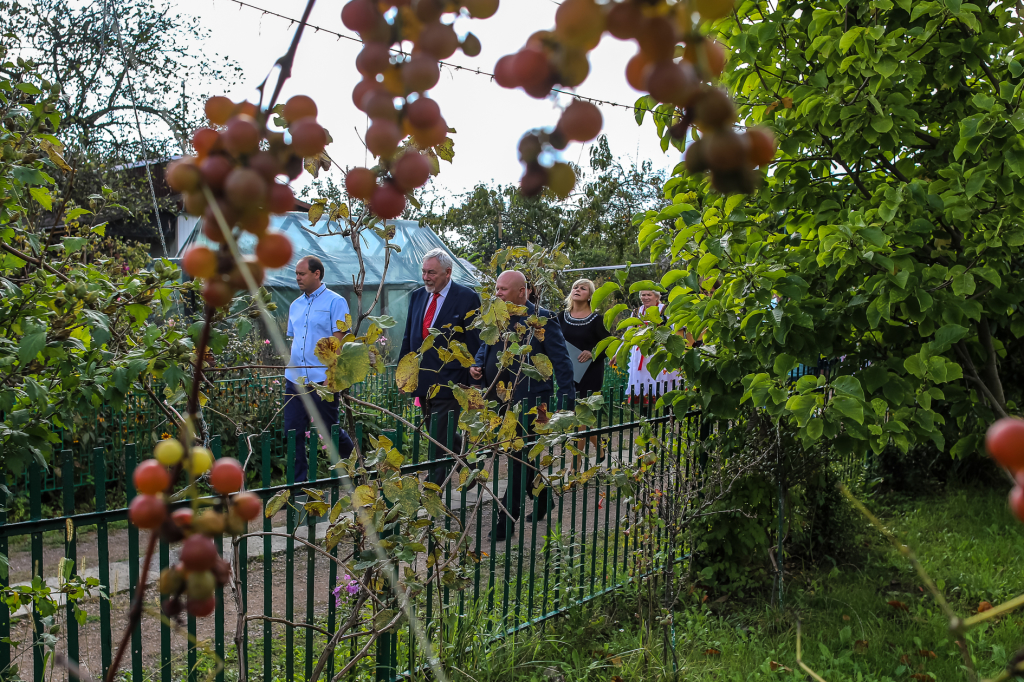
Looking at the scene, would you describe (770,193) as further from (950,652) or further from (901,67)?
(950,652)

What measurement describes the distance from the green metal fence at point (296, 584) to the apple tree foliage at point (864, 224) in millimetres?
796

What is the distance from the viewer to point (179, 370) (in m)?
2.09

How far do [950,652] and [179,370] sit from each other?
10.8 feet

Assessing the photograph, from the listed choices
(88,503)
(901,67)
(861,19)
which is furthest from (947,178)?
(88,503)

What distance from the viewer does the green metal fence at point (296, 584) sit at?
220 centimetres

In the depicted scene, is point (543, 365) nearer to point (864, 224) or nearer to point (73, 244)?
point (864, 224)

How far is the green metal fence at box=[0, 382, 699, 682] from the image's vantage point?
7.20ft

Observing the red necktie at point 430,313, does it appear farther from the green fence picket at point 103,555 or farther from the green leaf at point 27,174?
the green leaf at point 27,174

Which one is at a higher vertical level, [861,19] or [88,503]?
[861,19]

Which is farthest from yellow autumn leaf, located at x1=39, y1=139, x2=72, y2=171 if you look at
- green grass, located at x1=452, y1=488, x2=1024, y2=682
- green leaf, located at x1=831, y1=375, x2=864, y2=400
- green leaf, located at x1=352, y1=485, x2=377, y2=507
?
green leaf, located at x1=831, y1=375, x2=864, y2=400

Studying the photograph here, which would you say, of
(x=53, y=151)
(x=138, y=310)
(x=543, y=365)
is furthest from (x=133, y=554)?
(x=543, y=365)

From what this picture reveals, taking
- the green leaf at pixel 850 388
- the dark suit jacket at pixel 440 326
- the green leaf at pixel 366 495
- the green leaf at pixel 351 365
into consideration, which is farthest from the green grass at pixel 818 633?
the dark suit jacket at pixel 440 326

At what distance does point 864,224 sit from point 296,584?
3721 millimetres

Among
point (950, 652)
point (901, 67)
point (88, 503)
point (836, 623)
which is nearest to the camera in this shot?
point (901, 67)
